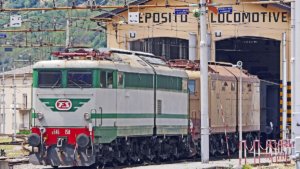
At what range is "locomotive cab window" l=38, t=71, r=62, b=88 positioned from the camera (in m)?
31.4

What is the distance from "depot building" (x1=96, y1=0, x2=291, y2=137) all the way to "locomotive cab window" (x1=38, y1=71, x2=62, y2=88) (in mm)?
23292

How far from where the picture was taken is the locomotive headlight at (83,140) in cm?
3023

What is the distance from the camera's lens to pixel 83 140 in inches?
1192

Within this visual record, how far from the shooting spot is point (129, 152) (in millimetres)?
33969

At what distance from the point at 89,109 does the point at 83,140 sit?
3.84 ft

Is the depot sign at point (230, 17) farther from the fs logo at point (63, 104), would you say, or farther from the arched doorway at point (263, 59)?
the fs logo at point (63, 104)

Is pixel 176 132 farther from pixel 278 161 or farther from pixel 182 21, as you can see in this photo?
pixel 182 21

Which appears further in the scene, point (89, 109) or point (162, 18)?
point (162, 18)

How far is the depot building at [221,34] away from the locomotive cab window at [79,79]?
2354cm

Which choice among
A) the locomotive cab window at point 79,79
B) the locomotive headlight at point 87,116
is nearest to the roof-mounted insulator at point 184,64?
the locomotive cab window at point 79,79

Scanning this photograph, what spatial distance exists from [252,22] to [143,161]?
78.1ft

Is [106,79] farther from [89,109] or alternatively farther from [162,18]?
[162,18]

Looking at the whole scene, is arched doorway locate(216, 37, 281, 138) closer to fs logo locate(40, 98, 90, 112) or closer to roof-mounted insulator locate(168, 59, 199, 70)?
roof-mounted insulator locate(168, 59, 199, 70)

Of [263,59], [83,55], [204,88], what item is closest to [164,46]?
[263,59]
